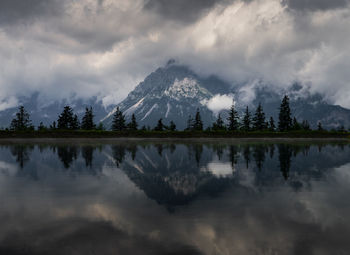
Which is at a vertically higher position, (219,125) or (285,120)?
(285,120)

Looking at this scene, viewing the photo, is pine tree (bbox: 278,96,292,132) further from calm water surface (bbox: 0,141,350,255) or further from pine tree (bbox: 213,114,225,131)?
calm water surface (bbox: 0,141,350,255)

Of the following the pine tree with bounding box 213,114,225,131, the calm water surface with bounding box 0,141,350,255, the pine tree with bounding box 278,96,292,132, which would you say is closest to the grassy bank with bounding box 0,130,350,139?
the pine tree with bounding box 213,114,225,131

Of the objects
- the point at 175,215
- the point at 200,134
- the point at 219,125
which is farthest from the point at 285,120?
the point at 175,215

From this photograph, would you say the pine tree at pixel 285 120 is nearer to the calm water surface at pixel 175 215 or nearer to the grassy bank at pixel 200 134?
the grassy bank at pixel 200 134

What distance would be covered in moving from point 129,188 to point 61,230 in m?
6.15

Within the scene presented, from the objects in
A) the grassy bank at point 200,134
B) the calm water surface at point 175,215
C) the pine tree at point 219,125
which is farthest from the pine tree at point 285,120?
the calm water surface at point 175,215

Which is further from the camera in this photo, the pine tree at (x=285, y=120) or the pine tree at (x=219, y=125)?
the pine tree at (x=285, y=120)

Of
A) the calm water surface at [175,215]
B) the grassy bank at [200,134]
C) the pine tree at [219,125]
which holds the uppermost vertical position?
the pine tree at [219,125]

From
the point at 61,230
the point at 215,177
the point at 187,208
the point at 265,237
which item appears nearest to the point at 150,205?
the point at 187,208

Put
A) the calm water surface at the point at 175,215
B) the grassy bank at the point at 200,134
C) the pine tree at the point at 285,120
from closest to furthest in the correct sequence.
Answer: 1. the calm water surface at the point at 175,215
2. the grassy bank at the point at 200,134
3. the pine tree at the point at 285,120

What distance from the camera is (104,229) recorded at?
29.4ft

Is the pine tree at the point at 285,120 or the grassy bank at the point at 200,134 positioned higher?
the pine tree at the point at 285,120

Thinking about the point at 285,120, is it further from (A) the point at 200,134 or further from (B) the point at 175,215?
(B) the point at 175,215

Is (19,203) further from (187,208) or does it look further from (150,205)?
(187,208)
